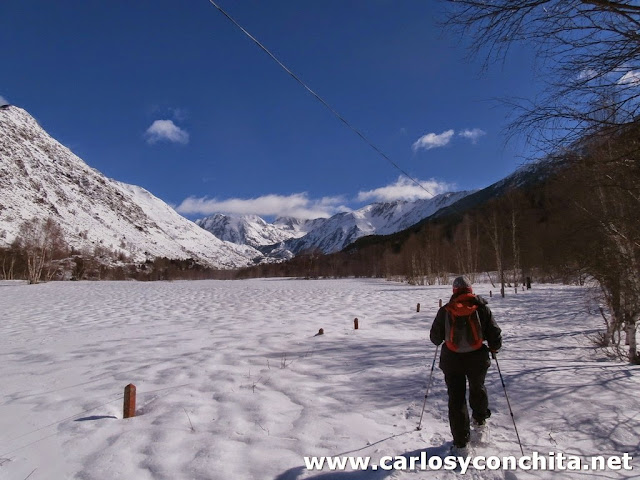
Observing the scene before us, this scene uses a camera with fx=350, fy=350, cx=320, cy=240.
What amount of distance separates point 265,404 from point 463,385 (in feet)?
8.92

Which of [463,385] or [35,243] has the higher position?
[35,243]

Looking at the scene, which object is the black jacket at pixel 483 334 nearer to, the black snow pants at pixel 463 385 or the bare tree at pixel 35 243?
the black snow pants at pixel 463 385

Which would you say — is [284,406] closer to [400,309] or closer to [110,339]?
[110,339]

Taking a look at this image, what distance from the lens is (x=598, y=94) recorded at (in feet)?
10.3

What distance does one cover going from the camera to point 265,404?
5.01 m

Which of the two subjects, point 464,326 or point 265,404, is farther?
point 265,404

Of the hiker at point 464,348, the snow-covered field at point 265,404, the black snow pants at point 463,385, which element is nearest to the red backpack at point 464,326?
the hiker at point 464,348

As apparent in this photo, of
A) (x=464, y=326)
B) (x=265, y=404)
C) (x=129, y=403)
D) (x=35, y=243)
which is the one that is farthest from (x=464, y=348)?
(x=35, y=243)

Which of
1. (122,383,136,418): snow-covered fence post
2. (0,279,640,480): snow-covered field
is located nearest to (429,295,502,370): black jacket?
(0,279,640,480): snow-covered field

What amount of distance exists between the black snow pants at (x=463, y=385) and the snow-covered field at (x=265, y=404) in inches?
13.1

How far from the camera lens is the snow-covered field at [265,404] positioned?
146 inches

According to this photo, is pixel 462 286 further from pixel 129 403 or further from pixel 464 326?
pixel 129 403

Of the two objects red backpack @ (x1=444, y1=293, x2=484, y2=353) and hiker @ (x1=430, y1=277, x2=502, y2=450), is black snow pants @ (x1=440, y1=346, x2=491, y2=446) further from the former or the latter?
red backpack @ (x1=444, y1=293, x2=484, y2=353)

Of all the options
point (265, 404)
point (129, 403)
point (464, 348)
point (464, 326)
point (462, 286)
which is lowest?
point (265, 404)
